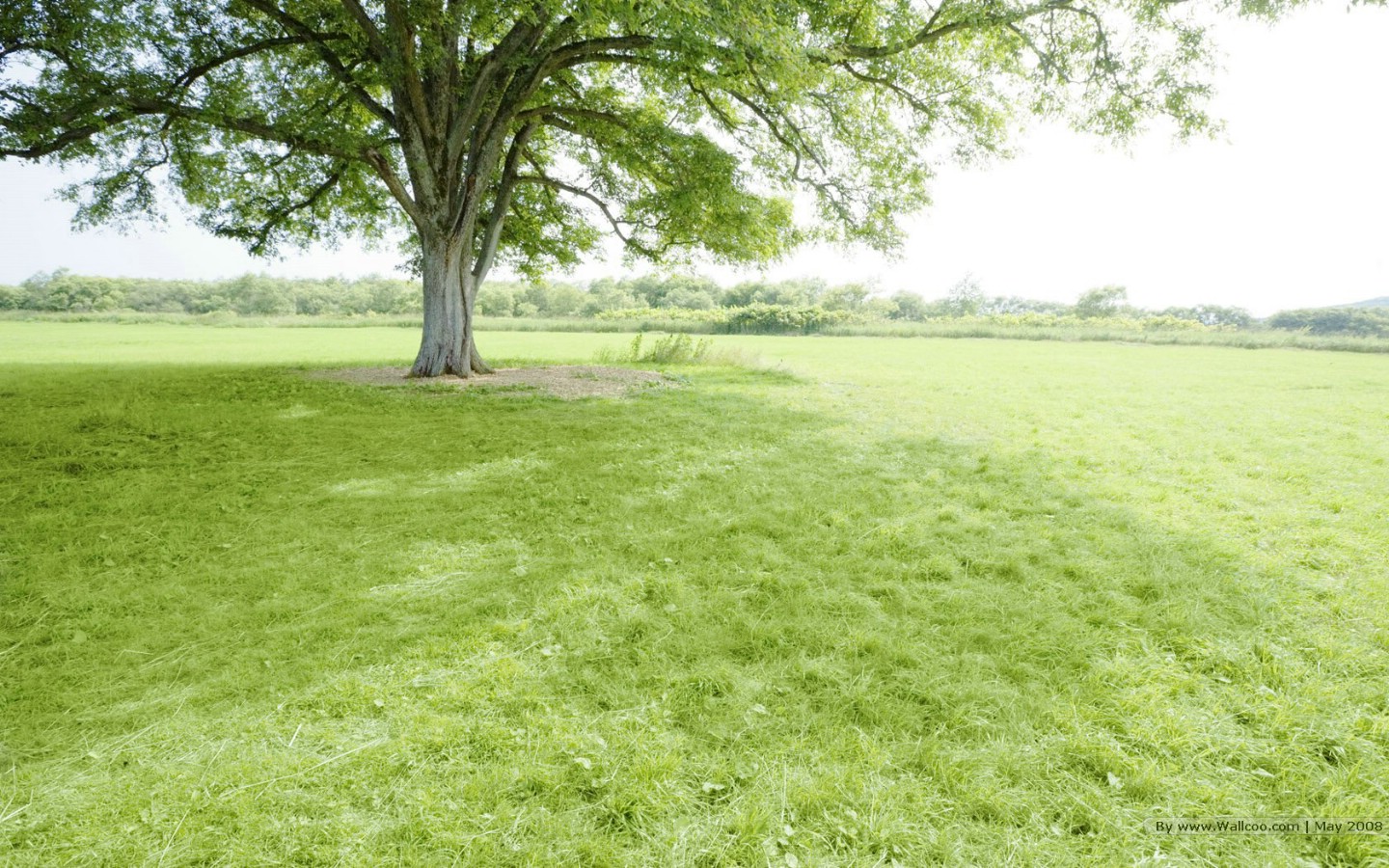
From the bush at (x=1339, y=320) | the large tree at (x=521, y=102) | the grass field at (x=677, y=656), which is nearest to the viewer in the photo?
the grass field at (x=677, y=656)

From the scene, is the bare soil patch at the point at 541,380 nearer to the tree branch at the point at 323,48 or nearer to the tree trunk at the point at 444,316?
the tree trunk at the point at 444,316

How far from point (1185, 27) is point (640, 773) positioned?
1423cm

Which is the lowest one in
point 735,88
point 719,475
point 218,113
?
point 719,475

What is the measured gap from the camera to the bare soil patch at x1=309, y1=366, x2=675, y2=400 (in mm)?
12617

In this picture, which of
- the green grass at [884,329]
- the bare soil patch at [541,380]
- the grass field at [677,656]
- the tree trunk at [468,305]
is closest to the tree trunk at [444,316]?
the tree trunk at [468,305]

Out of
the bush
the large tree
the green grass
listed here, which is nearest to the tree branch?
the large tree

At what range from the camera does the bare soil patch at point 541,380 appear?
41.4ft

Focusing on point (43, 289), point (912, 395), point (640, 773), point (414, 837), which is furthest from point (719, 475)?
point (43, 289)

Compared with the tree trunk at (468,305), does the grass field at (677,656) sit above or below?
below

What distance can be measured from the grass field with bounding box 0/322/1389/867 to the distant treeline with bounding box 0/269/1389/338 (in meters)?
46.4

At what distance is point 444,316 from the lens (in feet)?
44.4

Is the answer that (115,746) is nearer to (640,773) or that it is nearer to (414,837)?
(414,837)

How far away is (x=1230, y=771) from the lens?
98.3 inches

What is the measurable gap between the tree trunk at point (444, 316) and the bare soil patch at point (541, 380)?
38 centimetres
